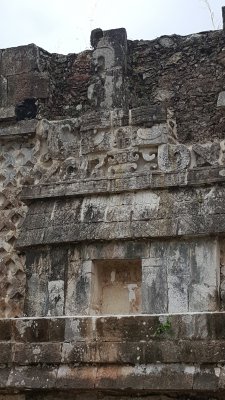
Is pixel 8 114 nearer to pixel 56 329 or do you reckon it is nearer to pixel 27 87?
pixel 27 87

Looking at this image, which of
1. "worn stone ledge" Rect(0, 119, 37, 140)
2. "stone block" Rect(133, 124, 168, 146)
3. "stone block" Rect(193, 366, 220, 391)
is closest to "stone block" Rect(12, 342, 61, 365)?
"stone block" Rect(193, 366, 220, 391)

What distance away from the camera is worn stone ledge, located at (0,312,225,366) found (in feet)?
16.7

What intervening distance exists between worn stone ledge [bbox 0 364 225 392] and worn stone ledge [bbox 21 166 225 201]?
→ 407 cm

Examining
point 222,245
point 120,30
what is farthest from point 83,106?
point 222,245

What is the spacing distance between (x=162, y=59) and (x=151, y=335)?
661cm

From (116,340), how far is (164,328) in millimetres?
344

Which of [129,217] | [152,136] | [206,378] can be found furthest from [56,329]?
[152,136]

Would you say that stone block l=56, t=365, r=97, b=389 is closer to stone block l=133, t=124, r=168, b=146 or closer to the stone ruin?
the stone ruin

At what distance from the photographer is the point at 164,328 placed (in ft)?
17.1

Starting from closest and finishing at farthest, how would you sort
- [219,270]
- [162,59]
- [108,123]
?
[219,270] → [108,123] → [162,59]

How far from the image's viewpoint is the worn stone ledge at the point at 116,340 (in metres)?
5.08

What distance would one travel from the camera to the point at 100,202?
9.30 metres

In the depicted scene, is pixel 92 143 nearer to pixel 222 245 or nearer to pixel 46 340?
pixel 222 245

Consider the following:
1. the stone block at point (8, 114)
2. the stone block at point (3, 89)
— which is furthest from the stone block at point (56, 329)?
the stone block at point (3, 89)
